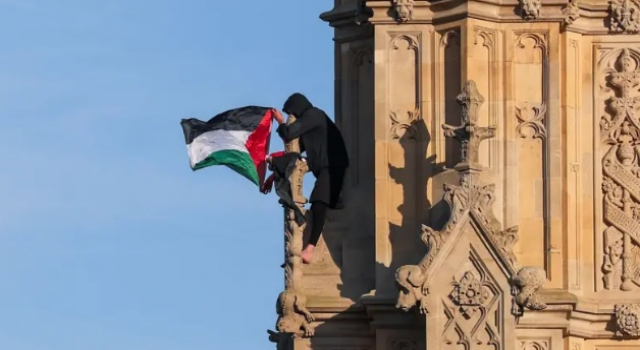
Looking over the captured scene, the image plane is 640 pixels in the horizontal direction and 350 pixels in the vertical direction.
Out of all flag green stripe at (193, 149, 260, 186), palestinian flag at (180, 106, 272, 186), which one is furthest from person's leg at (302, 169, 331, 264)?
flag green stripe at (193, 149, 260, 186)

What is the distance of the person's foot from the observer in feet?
169

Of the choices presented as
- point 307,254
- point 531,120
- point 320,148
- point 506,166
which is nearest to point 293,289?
point 307,254

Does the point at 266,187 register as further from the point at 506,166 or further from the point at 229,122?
Answer: the point at 506,166

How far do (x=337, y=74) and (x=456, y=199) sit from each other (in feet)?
10.3

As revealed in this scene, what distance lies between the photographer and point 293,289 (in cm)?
5119

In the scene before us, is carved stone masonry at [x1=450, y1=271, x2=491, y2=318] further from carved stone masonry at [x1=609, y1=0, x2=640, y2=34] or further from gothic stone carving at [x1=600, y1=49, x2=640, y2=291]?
carved stone masonry at [x1=609, y1=0, x2=640, y2=34]

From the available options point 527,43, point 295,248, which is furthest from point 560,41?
point 295,248

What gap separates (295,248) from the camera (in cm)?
5131

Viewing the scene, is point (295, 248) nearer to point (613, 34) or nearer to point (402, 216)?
point (402, 216)

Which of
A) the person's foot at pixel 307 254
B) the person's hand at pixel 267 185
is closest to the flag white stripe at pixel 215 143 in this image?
the person's hand at pixel 267 185

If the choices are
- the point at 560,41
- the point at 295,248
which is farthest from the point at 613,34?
the point at 295,248

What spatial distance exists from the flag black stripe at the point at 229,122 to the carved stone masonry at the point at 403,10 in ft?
7.01

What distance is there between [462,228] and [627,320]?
7.61 ft

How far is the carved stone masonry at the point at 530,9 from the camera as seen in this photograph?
51375mm
